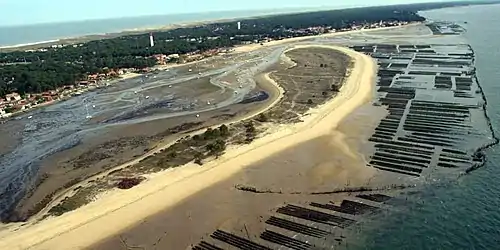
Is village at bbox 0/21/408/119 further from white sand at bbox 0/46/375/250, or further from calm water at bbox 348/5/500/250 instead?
calm water at bbox 348/5/500/250

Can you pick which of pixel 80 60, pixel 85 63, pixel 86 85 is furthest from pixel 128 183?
pixel 80 60

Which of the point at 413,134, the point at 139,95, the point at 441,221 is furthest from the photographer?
the point at 139,95

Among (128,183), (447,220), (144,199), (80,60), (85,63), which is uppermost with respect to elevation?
(85,63)

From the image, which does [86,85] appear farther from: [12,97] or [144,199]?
[144,199]

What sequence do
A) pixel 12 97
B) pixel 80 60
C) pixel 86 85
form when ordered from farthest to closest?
pixel 80 60, pixel 86 85, pixel 12 97

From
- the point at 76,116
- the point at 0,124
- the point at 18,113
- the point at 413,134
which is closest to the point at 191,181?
the point at 413,134

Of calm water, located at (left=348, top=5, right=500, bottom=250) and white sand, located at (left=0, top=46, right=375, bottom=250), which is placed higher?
calm water, located at (left=348, top=5, right=500, bottom=250)

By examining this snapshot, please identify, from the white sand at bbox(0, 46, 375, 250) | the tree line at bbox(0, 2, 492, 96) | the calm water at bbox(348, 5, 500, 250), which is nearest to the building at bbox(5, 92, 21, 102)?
the tree line at bbox(0, 2, 492, 96)

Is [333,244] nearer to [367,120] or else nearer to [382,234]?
[382,234]
